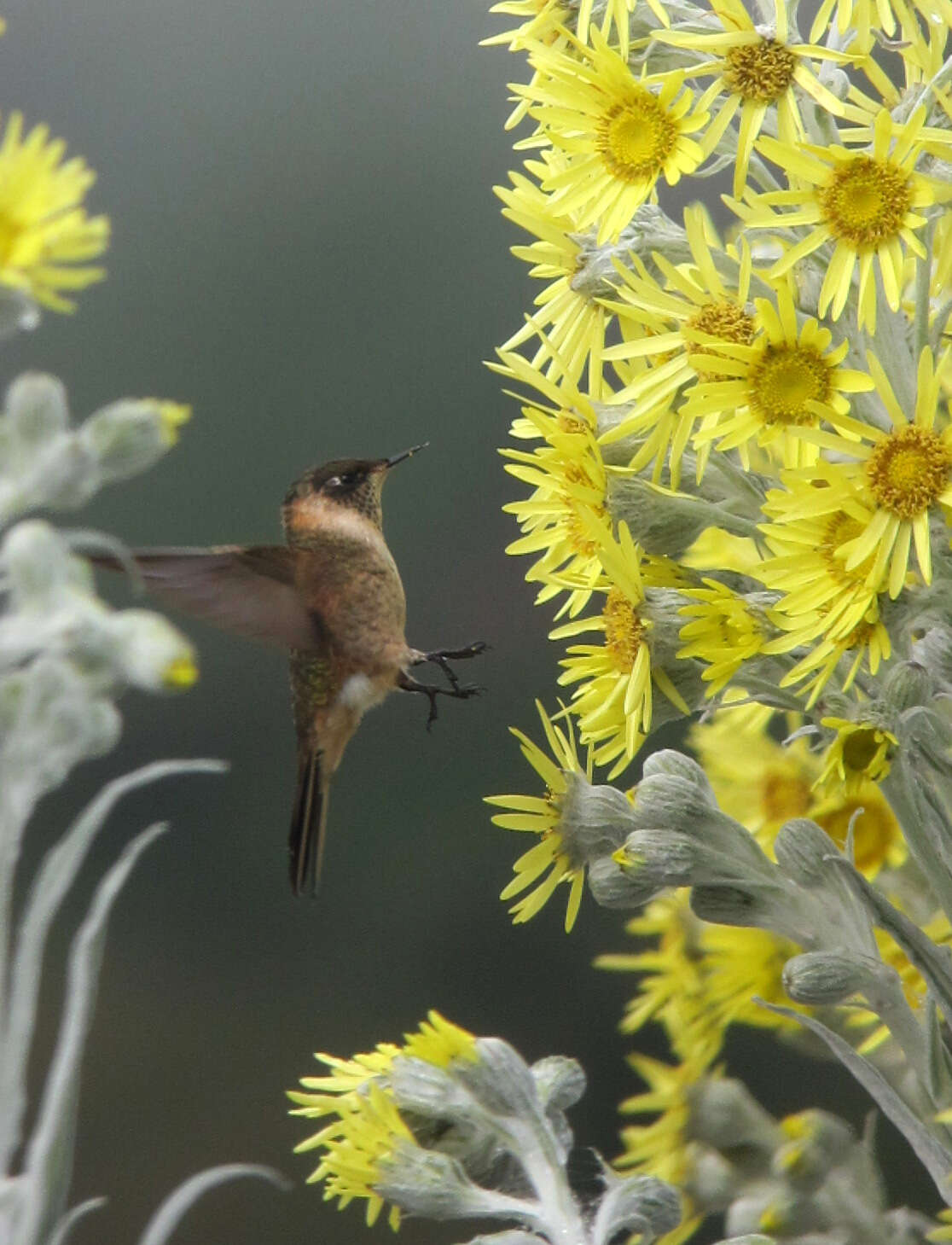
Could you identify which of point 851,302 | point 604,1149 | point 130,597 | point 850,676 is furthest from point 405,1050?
point 604,1149

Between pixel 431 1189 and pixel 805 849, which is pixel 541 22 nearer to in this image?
pixel 805 849

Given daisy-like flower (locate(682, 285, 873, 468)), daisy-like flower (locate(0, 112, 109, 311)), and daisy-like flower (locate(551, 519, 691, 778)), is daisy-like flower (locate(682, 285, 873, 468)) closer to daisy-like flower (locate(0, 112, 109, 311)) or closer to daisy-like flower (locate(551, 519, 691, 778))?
daisy-like flower (locate(551, 519, 691, 778))

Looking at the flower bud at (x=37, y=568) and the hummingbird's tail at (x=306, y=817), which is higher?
the flower bud at (x=37, y=568)

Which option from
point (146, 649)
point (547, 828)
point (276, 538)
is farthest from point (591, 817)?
point (276, 538)

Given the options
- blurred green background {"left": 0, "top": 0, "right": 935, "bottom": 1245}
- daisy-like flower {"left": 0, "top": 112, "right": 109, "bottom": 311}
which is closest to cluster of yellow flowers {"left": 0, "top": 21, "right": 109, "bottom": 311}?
daisy-like flower {"left": 0, "top": 112, "right": 109, "bottom": 311}

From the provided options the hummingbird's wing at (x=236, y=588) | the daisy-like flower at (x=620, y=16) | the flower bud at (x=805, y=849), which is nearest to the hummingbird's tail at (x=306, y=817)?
the hummingbird's wing at (x=236, y=588)

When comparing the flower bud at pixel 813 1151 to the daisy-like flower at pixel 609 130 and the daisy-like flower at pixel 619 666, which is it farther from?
the daisy-like flower at pixel 609 130

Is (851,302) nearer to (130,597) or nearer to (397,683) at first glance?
(397,683)

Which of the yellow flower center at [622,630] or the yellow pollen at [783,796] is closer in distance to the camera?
the yellow flower center at [622,630]
